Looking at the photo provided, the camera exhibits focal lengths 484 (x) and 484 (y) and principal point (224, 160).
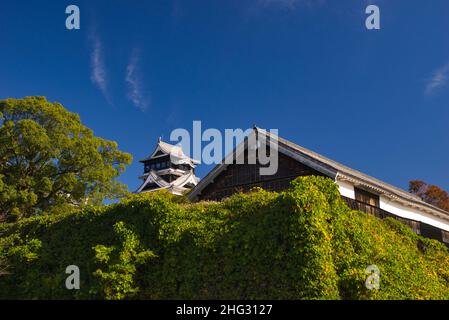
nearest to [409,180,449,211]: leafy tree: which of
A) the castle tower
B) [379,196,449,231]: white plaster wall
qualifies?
[379,196,449,231]: white plaster wall

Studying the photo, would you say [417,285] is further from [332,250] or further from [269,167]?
[269,167]

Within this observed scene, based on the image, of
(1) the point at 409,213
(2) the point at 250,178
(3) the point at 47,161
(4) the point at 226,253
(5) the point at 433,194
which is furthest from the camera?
(5) the point at 433,194

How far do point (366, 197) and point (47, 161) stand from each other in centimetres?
1827

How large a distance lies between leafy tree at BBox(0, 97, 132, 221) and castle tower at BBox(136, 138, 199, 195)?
119 ft

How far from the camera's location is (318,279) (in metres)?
11.0

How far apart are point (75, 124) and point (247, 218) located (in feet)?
64.2

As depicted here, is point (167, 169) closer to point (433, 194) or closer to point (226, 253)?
point (433, 194)

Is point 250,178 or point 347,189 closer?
point 347,189

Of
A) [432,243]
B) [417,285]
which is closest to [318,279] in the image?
[417,285]

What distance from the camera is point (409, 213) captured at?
26.6m

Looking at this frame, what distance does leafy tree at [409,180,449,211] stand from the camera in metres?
48.6

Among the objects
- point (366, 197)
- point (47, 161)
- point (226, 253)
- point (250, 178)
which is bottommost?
point (226, 253)

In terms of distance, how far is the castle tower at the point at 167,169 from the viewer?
67312mm

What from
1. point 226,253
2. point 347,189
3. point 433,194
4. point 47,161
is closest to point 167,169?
point 433,194
